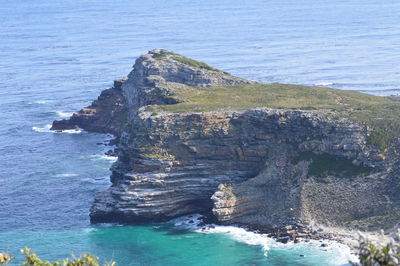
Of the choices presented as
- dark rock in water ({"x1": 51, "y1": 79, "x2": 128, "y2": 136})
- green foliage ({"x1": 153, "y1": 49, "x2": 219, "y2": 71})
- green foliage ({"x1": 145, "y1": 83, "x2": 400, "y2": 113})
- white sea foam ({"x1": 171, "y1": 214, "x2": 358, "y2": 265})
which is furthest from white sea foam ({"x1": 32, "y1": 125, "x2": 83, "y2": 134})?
white sea foam ({"x1": 171, "y1": 214, "x2": 358, "y2": 265})

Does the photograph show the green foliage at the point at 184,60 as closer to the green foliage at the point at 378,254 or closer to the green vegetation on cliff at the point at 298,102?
the green vegetation on cliff at the point at 298,102

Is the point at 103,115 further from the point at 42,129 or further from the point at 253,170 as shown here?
the point at 253,170

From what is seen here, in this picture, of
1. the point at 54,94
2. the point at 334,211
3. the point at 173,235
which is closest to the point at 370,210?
the point at 334,211

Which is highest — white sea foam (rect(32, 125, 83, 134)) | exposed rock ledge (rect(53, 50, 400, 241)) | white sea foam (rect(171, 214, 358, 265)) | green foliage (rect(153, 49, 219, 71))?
green foliage (rect(153, 49, 219, 71))

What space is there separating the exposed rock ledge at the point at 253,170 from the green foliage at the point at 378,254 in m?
51.4

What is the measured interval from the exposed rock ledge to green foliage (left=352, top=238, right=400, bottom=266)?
51.4m

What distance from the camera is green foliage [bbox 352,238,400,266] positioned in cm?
3098

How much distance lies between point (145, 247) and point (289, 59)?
122876 millimetres

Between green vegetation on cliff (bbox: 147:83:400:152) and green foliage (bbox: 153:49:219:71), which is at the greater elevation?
green foliage (bbox: 153:49:219:71)

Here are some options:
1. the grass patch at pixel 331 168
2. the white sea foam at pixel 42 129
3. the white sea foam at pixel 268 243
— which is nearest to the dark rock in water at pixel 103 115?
the white sea foam at pixel 42 129

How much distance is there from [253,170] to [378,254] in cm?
6271

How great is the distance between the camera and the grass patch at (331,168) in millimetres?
87387

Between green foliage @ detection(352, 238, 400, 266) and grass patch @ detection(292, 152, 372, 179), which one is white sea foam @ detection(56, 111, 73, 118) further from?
green foliage @ detection(352, 238, 400, 266)

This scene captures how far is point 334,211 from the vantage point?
84.5 metres
